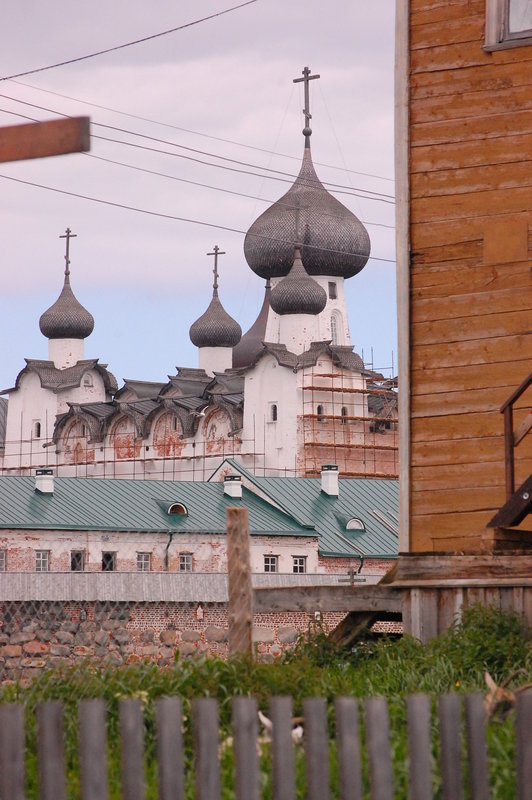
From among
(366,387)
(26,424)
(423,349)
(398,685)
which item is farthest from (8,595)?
(26,424)

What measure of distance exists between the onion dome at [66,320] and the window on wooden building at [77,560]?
47.5 m

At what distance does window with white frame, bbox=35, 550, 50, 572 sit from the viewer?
39.1 metres

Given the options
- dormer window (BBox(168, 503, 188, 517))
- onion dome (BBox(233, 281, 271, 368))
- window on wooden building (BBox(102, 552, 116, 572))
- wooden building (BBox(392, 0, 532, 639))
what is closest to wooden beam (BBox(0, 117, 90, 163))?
wooden building (BBox(392, 0, 532, 639))

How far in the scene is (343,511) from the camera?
46438 mm


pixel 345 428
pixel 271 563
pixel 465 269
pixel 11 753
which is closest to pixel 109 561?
Result: pixel 271 563

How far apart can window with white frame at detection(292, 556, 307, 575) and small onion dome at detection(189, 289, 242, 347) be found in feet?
140

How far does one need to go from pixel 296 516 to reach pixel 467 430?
109ft

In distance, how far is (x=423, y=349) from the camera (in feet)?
38.1

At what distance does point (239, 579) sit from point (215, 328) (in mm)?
75734

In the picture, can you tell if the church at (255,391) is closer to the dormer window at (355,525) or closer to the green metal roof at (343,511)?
the green metal roof at (343,511)

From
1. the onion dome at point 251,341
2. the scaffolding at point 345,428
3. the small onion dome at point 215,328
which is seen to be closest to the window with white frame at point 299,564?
the scaffolding at point 345,428

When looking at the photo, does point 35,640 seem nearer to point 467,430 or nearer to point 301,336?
point 467,430

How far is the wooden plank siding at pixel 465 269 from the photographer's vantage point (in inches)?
446

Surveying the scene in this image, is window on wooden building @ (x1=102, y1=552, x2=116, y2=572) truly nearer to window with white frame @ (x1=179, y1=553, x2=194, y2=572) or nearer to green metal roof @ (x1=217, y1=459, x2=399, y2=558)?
window with white frame @ (x1=179, y1=553, x2=194, y2=572)
